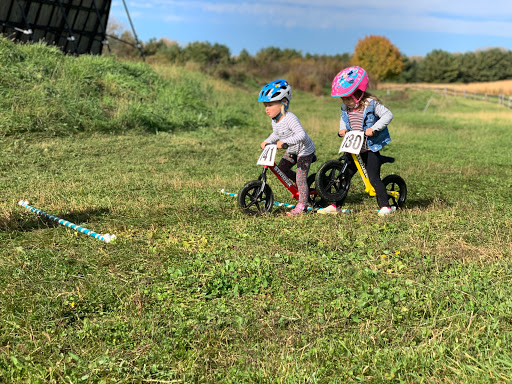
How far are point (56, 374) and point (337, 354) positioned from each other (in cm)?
180

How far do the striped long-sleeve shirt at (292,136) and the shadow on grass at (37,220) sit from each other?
8.44 ft

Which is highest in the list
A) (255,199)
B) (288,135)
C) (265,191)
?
(288,135)

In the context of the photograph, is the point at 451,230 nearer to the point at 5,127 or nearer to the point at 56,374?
the point at 56,374

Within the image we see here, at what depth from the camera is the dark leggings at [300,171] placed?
6871 mm

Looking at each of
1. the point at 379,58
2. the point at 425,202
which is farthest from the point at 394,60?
the point at 425,202

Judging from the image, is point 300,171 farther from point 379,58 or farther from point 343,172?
point 379,58

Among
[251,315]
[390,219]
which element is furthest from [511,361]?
[390,219]

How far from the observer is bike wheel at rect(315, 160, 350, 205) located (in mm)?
6721

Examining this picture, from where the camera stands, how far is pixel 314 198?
739 centimetres

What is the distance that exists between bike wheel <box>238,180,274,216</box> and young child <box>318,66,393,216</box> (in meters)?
0.75

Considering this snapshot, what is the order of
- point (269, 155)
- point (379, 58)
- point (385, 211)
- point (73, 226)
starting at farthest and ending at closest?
1. point (379, 58)
2. point (385, 211)
3. point (269, 155)
4. point (73, 226)

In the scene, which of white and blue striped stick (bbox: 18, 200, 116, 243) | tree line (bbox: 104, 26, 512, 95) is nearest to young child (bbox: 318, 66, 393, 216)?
white and blue striped stick (bbox: 18, 200, 116, 243)

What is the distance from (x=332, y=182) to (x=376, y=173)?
1.97 feet

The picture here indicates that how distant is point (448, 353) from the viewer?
3.33 metres
